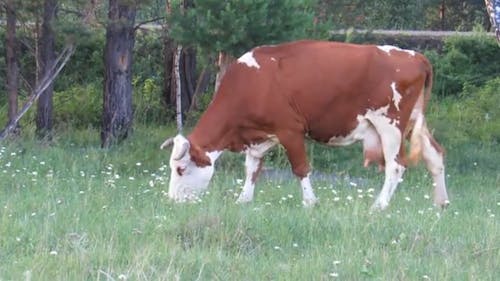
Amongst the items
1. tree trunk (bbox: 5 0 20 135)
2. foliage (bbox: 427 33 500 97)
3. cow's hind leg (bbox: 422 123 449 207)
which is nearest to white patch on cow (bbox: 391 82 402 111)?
cow's hind leg (bbox: 422 123 449 207)

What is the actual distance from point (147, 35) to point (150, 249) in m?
14.1

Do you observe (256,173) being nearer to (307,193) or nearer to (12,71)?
(307,193)

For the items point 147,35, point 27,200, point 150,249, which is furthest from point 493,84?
point 150,249

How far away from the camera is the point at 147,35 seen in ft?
68.6

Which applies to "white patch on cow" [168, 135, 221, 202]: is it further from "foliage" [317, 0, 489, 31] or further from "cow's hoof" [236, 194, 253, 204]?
"foliage" [317, 0, 489, 31]

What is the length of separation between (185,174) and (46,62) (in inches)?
231

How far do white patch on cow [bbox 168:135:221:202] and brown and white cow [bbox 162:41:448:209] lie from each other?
0.26ft

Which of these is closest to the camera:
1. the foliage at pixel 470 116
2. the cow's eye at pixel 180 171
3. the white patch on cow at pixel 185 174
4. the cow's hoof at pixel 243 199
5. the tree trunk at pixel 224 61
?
the cow's hoof at pixel 243 199

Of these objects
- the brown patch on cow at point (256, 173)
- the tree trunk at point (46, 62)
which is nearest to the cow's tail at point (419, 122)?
the brown patch on cow at point (256, 173)

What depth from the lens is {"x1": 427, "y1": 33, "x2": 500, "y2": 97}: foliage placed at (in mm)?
21484

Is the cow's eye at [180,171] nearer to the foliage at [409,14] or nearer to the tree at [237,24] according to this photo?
the tree at [237,24]

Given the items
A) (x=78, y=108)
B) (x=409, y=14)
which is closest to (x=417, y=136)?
(x=78, y=108)

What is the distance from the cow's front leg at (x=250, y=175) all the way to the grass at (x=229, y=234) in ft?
0.47

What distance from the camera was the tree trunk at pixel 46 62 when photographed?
14680mm
